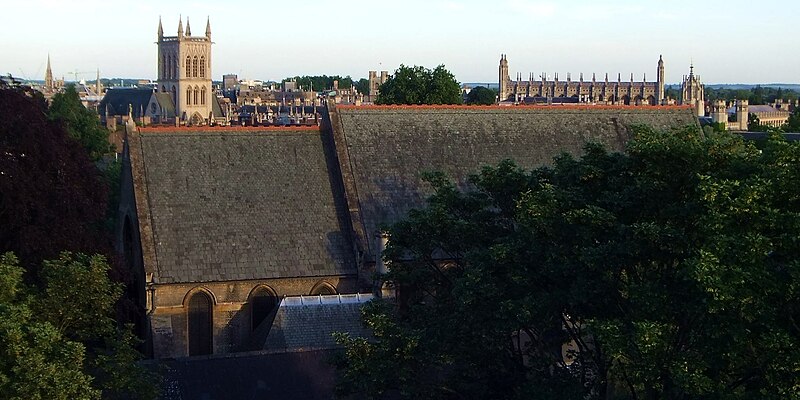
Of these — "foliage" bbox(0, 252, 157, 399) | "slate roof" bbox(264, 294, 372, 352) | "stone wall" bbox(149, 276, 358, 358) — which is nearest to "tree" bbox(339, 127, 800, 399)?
"slate roof" bbox(264, 294, 372, 352)

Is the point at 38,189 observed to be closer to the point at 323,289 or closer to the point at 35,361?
the point at 35,361

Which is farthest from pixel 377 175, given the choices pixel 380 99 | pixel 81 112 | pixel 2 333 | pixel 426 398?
pixel 81 112

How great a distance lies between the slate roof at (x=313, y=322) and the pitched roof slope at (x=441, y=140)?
273 cm

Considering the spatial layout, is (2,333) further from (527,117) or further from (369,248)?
(527,117)

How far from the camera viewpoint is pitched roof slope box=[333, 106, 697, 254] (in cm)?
3756

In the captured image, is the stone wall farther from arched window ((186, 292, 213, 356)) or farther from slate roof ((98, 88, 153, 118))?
slate roof ((98, 88, 153, 118))

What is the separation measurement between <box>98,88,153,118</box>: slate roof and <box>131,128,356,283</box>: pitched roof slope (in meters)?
150

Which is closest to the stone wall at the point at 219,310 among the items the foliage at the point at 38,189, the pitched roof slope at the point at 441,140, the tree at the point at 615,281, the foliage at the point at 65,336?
the pitched roof slope at the point at 441,140

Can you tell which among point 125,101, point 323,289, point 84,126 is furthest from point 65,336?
point 125,101

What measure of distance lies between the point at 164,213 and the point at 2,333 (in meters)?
13.1

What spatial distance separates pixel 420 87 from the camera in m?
70.1

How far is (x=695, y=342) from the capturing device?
1970 cm

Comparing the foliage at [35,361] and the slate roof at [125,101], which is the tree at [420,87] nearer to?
the foliage at [35,361]

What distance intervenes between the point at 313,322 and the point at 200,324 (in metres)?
4.01
